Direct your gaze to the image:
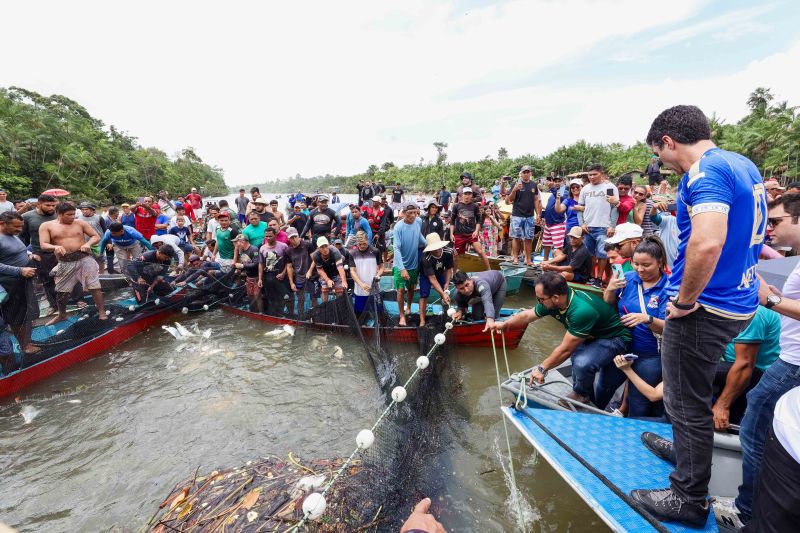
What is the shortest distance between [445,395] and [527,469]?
120 cm

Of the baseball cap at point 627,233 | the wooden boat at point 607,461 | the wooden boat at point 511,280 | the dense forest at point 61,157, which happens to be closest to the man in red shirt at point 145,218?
the wooden boat at point 511,280

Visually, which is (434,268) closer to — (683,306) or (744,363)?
(744,363)

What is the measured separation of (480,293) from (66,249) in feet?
22.6

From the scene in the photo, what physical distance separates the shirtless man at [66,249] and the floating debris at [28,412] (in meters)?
1.47

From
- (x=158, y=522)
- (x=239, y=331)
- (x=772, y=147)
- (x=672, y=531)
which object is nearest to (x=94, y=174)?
(x=239, y=331)

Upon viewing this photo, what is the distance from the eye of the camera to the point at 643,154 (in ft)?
114

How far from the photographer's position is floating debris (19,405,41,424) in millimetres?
4871

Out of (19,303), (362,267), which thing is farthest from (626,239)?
(19,303)

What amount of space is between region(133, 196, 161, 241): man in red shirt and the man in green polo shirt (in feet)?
38.0

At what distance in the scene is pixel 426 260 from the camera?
613cm

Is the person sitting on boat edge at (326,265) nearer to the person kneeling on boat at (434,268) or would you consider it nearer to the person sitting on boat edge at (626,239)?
the person kneeling on boat at (434,268)

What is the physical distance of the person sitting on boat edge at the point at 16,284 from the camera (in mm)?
5219

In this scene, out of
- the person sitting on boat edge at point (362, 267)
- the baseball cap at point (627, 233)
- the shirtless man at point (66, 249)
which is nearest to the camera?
the baseball cap at point (627, 233)

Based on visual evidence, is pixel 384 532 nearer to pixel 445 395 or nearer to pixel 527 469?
pixel 527 469
